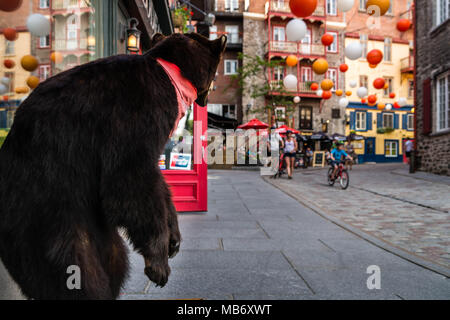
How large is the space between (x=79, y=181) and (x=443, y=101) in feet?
46.5

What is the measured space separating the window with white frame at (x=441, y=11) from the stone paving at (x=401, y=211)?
584 cm

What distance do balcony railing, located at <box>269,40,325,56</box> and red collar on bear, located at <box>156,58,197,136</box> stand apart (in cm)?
2566

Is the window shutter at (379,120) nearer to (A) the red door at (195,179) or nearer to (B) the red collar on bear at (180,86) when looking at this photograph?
(A) the red door at (195,179)

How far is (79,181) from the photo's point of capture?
3.38 feet

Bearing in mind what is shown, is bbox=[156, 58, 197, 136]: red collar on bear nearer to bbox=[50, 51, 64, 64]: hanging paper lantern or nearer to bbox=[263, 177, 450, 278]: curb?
bbox=[50, 51, 64, 64]: hanging paper lantern

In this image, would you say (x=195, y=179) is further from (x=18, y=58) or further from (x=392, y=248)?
(x=18, y=58)

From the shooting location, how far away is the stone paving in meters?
4.12

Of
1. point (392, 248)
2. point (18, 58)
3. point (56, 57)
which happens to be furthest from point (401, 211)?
point (18, 58)

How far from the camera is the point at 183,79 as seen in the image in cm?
125

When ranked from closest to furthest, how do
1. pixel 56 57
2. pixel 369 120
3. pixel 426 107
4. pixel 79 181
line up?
pixel 79 181
pixel 56 57
pixel 426 107
pixel 369 120

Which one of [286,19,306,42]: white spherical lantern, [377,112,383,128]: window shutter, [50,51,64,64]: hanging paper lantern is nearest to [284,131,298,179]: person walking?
[286,19,306,42]: white spherical lantern

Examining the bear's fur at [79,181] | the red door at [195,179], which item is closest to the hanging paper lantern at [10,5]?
the bear's fur at [79,181]

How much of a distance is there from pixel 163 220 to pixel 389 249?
133 inches

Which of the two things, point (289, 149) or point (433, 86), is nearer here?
point (289, 149)
